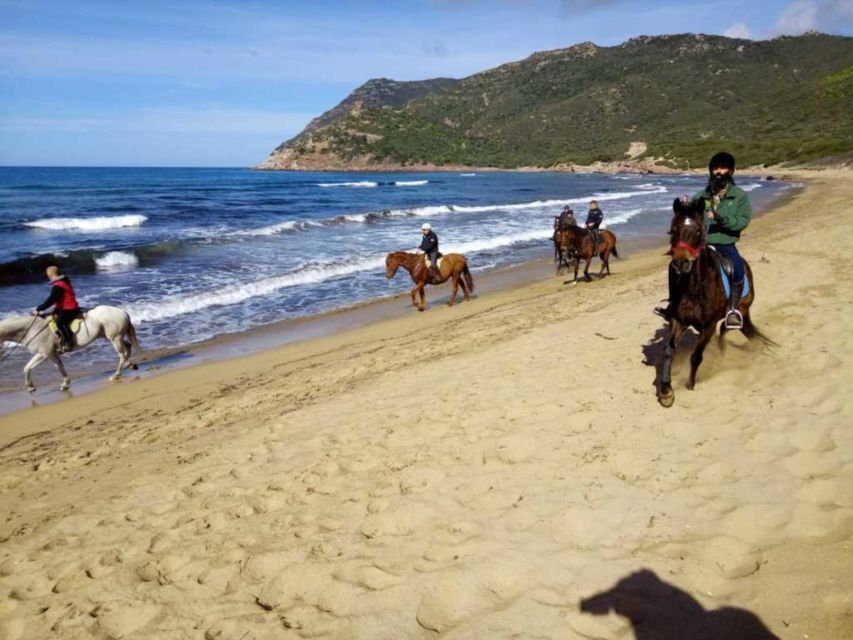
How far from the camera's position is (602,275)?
659 inches

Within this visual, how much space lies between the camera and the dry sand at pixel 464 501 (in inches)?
132

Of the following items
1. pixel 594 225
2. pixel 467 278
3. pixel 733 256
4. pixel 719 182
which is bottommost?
pixel 467 278

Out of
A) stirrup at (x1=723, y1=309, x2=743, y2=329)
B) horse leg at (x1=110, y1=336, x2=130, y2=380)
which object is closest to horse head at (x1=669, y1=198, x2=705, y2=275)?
stirrup at (x1=723, y1=309, x2=743, y2=329)

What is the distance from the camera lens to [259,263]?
20.5 metres

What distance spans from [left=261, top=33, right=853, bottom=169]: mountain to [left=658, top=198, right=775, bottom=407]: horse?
9347 centimetres

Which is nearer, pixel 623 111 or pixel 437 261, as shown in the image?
pixel 437 261

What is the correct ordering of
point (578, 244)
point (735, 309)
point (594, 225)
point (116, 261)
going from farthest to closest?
point (116, 261) < point (594, 225) < point (578, 244) < point (735, 309)

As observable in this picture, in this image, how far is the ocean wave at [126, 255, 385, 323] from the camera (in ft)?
46.0

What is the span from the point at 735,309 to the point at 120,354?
1030cm

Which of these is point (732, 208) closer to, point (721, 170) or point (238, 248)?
point (721, 170)

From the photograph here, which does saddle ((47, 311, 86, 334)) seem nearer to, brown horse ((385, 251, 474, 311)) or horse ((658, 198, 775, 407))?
brown horse ((385, 251, 474, 311))

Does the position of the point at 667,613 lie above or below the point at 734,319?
below

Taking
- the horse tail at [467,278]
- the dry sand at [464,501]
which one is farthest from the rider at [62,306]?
the horse tail at [467,278]

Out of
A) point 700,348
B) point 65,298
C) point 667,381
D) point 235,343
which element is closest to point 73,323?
point 65,298
